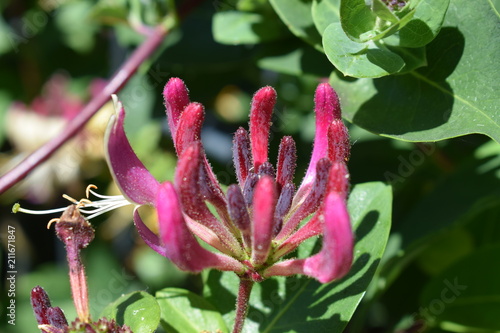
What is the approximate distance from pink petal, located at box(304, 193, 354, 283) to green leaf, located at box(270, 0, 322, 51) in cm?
44

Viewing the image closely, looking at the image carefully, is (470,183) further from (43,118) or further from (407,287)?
(43,118)

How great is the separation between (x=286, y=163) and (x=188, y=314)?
0.99 feet

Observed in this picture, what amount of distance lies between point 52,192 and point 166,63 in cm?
83

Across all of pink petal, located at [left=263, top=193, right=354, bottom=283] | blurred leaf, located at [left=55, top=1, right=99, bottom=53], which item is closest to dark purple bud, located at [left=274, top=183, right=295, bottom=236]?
pink petal, located at [left=263, top=193, right=354, bottom=283]

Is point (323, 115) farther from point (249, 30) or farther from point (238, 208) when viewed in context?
point (249, 30)

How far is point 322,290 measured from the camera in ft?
3.38

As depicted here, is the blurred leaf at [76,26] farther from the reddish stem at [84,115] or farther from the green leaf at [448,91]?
the green leaf at [448,91]

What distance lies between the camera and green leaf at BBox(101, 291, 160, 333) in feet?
3.04

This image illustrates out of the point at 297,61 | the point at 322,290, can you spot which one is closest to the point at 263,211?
the point at 322,290

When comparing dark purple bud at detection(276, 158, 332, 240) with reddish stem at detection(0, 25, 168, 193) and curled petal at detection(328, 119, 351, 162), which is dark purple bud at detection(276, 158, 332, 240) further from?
reddish stem at detection(0, 25, 168, 193)

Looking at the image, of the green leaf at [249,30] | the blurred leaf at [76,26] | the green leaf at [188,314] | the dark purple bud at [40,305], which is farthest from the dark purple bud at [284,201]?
the blurred leaf at [76,26]

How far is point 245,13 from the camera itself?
1.39 metres

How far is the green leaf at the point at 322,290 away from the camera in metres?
0.97

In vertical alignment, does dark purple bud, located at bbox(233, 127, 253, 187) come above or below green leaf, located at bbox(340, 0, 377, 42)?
below
